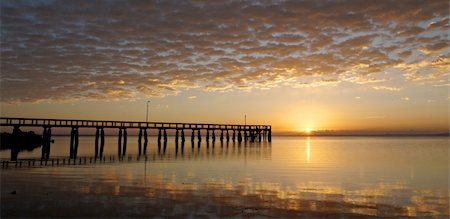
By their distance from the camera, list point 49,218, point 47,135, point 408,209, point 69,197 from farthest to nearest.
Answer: point 47,135
point 69,197
point 408,209
point 49,218

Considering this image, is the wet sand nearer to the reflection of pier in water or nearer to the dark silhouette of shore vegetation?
the reflection of pier in water

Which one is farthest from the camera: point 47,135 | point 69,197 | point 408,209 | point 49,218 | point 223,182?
point 47,135

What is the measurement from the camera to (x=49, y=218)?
470 inches

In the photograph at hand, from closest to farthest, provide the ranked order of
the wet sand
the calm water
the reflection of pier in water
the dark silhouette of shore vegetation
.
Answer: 1. the wet sand
2. the calm water
3. the reflection of pier in water
4. the dark silhouette of shore vegetation

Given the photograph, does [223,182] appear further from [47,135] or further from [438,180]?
[47,135]

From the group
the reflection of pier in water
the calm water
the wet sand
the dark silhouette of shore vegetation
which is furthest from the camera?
the dark silhouette of shore vegetation

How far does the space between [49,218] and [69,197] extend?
143 inches

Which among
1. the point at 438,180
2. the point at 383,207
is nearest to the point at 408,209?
Answer: the point at 383,207

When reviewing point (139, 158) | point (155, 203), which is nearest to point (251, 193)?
point (155, 203)

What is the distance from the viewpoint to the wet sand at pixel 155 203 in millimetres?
12828

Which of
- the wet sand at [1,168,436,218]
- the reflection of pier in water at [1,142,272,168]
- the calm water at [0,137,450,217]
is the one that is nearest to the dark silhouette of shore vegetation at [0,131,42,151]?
the reflection of pier in water at [1,142,272,168]

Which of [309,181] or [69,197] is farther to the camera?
[309,181]

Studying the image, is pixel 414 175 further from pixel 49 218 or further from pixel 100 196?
pixel 49 218

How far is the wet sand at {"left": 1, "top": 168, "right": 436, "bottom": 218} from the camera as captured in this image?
12.8 meters
